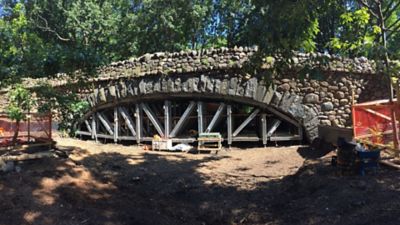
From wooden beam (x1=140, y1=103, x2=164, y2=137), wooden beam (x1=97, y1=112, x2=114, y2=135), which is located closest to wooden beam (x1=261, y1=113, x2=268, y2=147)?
wooden beam (x1=140, y1=103, x2=164, y2=137)

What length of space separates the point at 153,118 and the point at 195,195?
6805 mm

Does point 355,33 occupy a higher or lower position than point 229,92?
higher

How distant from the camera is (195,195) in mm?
7688

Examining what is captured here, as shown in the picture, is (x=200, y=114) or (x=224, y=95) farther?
(x=200, y=114)

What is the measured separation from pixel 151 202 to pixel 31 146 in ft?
10.3

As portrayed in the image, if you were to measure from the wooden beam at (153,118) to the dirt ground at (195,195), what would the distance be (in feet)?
13.1

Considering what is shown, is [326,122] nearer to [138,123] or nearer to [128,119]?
[138,123]

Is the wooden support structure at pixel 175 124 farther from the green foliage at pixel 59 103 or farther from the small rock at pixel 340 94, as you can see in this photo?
the green foliage at pixel 59 103

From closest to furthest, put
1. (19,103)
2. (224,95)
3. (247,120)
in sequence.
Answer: (19,103), (224,95), (247,120)

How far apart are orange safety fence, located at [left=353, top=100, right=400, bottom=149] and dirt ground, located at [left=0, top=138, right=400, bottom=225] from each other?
1.06 m

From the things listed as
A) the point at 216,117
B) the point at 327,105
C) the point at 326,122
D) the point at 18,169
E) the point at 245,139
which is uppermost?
the point at 327,105

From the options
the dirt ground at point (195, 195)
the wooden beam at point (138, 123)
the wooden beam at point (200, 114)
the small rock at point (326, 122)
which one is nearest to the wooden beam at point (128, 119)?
the wooden beam at point (138, 123)

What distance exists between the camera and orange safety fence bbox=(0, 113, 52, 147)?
27.8ft

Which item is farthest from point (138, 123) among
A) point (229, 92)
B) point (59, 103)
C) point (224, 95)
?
point (59, 103)
